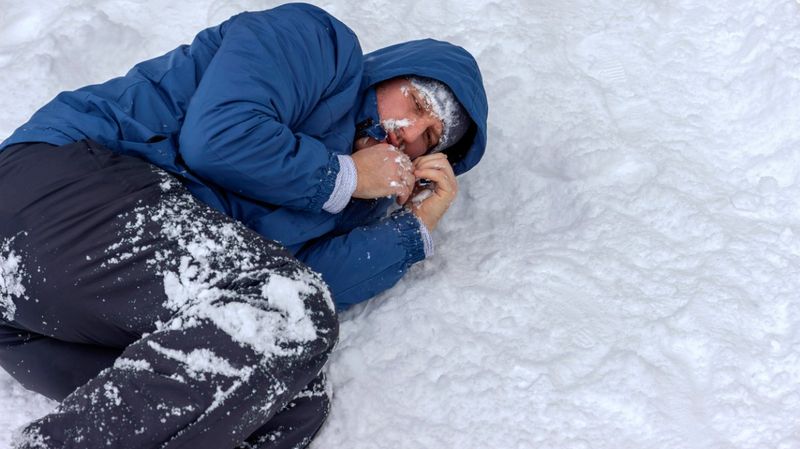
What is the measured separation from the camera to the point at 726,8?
320 centimetres

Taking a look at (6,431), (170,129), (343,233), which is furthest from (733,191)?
(6,431)

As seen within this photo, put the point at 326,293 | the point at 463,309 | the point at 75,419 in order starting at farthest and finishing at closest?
1. the point at 463,309
2. the point at 326,293
3. the point at 75,419

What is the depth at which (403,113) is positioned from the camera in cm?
252

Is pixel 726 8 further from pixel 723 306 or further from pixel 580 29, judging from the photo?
pixel 723 306

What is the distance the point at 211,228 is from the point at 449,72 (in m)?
1.01

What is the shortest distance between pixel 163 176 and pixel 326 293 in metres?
0.56

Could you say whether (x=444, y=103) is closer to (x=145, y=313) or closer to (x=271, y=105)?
(x=271, y=105)

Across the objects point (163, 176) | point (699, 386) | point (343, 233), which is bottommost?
point (699, 386)

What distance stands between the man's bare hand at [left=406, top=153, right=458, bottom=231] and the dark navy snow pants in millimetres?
689

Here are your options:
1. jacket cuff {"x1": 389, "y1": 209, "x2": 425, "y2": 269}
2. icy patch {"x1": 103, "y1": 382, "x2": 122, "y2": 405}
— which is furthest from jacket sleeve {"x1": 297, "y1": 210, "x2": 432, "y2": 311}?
icy patch {"x1": 103, "y1": 382, "x2": 122, "y2": 405}

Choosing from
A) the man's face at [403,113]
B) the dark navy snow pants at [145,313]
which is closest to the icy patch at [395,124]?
the man's face at [403,113]

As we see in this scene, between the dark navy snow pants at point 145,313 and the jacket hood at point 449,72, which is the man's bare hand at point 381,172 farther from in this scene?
the dark navy snow pants at point 145,313

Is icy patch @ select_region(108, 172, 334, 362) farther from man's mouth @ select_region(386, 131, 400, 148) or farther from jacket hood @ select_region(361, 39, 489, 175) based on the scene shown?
jacket hood @ select_region(361, 39, 489, 175)

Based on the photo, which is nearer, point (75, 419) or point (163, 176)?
point (75, 419)
